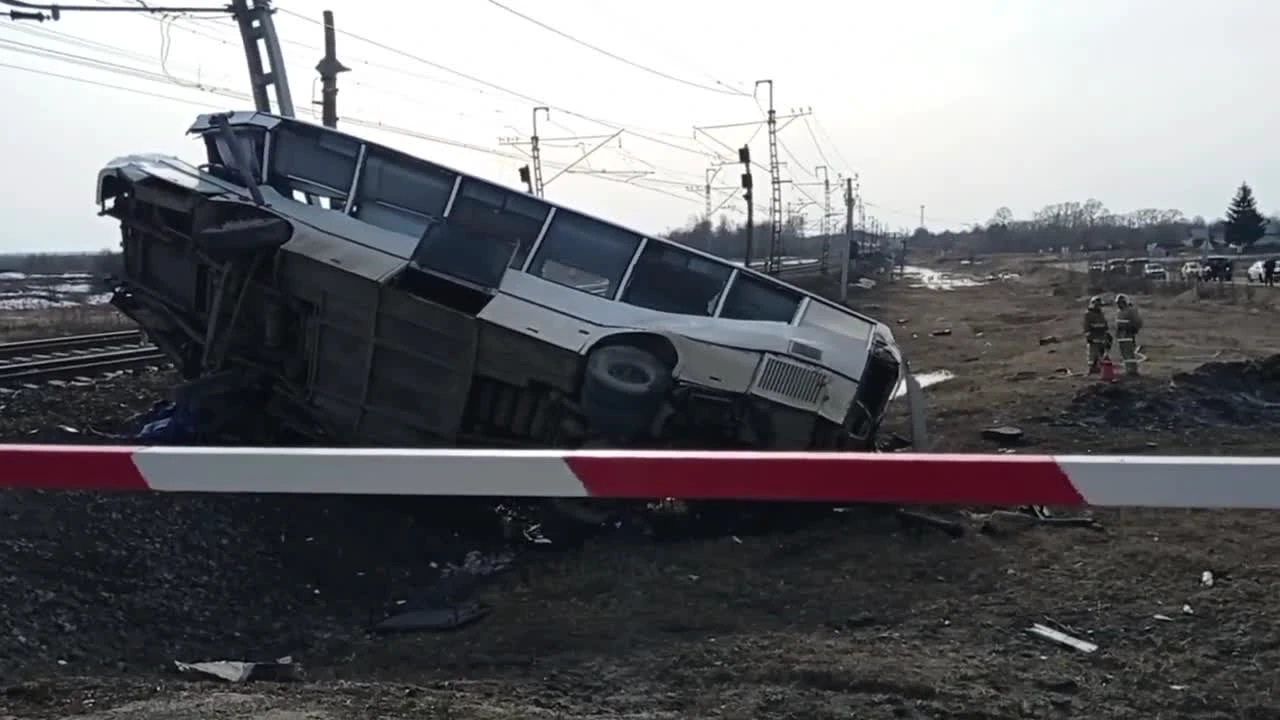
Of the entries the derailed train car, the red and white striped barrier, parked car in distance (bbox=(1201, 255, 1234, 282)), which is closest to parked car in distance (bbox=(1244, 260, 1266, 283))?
parked car in distance (bbox=(1201, 255, 1234, 282))

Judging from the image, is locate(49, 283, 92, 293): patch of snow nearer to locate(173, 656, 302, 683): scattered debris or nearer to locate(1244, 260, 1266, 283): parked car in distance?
locate(173, 656, 302, 683): scattered debris

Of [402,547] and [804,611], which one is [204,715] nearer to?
[804,611]

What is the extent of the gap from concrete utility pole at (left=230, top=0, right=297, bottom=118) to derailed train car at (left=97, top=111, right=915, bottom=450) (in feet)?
35.5

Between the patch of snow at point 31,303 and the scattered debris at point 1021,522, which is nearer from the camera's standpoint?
the scattered debris at point 1021,522

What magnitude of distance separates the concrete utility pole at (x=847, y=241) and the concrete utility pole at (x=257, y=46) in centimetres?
2297

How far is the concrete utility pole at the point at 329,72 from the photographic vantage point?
70.9 feet

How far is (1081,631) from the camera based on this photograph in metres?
5.55

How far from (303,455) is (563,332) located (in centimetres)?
487

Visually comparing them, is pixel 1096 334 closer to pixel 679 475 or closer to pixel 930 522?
pixel 930 522

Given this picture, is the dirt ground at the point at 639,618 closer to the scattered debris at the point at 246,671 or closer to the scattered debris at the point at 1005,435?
the scattered debris at the point at 246,671

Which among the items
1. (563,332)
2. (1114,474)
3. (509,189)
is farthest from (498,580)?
(1114,474)

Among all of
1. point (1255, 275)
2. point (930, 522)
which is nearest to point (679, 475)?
point (930, 522)

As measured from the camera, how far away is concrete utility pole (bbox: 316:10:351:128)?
70.9ft

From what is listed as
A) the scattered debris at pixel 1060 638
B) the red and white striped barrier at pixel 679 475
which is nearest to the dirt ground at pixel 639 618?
the scattered debris at pixel 1060 638
